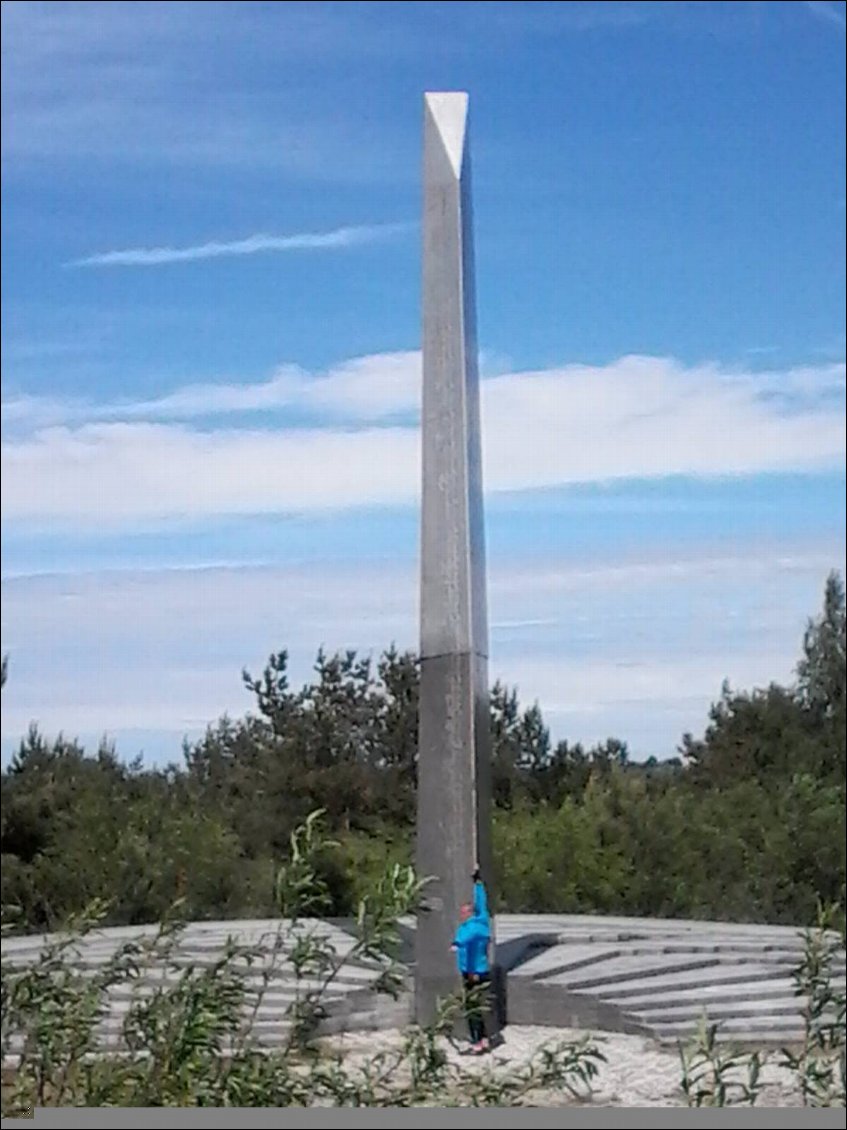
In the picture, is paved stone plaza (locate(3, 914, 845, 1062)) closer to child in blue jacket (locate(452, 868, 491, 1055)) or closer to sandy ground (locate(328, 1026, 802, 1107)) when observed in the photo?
sandy ground (locate(328, 1026, 802, 1107))

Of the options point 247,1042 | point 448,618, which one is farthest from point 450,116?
point 247,1042

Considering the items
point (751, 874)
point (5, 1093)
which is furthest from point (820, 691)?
point (5, 1093)

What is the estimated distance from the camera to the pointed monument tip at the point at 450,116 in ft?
25.3

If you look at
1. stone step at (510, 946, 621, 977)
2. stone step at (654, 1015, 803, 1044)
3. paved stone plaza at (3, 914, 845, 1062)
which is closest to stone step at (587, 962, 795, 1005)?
paved stone plaza at (3, 914, 845, 1062)

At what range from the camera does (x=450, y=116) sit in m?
7.79

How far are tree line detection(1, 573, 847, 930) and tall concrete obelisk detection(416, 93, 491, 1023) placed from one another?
12.2 feet

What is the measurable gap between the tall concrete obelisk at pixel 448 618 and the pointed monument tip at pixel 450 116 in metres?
0.15

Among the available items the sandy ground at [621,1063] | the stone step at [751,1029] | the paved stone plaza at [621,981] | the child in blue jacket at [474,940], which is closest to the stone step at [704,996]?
the paved stone plaza at [621,981]

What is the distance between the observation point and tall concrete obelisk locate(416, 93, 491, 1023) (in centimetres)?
741

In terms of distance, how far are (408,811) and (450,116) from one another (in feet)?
19.2

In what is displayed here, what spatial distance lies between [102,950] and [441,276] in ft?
12.5

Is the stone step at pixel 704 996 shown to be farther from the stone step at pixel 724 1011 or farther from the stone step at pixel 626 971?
the stone step at pixel 626 971

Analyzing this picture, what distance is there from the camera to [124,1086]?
9.51ft

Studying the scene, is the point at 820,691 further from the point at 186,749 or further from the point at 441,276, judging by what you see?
the point at 441,276
